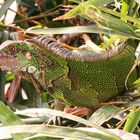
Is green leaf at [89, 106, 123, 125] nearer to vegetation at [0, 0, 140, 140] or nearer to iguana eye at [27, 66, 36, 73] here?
vegetation at [0, 0, 140, 140]

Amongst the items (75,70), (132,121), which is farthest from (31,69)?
(132,121)

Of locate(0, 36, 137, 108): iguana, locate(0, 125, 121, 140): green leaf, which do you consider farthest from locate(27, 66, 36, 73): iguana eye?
locate(0, 125, 121, 140): green leaf

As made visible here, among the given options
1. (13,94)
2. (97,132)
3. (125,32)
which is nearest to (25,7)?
(13,94)

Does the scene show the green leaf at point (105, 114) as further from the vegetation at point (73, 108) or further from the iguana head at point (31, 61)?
the iguana head at point (31, 61)

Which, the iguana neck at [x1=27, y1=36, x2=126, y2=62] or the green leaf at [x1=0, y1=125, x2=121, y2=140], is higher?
the iguana neck at [x1=27, y1=36, x2=126, y2=62]

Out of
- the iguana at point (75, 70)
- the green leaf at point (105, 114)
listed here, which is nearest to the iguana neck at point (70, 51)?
the iguana at point (75, 70)
